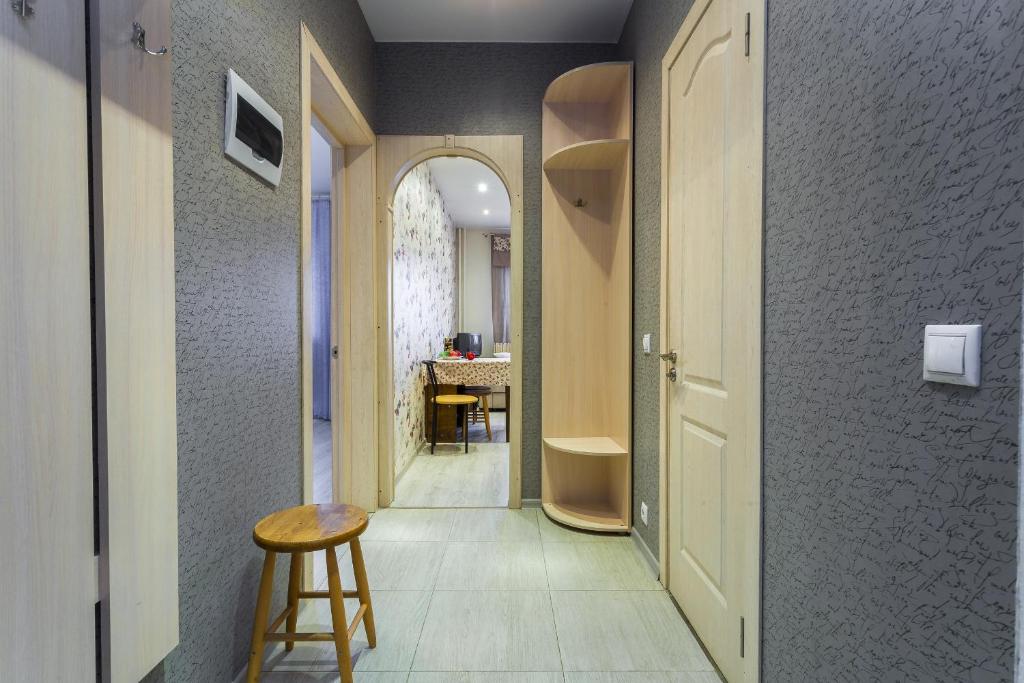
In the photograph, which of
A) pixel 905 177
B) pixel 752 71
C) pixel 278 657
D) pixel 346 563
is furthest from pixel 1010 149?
pixel 346 563

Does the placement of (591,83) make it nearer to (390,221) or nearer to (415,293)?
(390,221)

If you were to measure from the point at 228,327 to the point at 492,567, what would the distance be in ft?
5.17

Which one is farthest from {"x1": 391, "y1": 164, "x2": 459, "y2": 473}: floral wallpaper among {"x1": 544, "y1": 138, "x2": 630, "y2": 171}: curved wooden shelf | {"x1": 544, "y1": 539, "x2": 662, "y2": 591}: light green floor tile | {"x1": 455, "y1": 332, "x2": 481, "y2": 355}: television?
{"x1": 544, "y1": 539, "x2": 662, "y2": 591}: light green floor tile

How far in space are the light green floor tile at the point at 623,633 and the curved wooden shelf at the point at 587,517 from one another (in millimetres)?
578

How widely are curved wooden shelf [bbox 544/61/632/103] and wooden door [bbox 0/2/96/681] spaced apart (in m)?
2.25

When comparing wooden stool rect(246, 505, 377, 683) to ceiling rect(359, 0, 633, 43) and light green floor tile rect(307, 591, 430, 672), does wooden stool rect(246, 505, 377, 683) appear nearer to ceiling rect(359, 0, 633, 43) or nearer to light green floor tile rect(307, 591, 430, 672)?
light green floor tile rect(307, 591, 430, 672)

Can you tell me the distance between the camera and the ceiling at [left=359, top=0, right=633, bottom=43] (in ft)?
8.44

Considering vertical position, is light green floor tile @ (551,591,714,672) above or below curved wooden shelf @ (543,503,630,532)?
below

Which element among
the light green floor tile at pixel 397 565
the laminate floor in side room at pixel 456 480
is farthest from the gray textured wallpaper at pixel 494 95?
the light green floor tile at pixel 397 565

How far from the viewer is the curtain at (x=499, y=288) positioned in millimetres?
7738

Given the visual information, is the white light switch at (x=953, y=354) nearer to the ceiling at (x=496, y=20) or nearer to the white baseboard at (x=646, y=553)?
the white baseboard at (x=646, y=553)

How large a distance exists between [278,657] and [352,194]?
2329mm

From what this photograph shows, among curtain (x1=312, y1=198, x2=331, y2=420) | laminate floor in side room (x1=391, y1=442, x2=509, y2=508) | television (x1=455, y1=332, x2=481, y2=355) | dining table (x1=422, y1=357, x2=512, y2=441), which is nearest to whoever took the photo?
laminate floor in side room (x1=391, y1=442, x2=509, y2=508)

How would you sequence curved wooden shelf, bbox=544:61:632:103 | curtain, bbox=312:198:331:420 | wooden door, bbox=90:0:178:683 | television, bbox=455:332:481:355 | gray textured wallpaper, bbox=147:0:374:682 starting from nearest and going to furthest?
wooden door, bbox=90:0:178:683 < gray textured wallpaper, bbox=147:0:374:682 < curved wooden shelf, bbox=544:61:632:103 < curtain, bbox=312:198:331:420 < television, bbox=455:332:481:355
